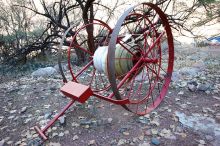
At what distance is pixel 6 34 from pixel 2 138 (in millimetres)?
6157

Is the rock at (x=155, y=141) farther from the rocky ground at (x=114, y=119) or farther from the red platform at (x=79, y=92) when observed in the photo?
the red platform at (x=79, y=92)

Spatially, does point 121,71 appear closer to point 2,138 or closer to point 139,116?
point 139,116

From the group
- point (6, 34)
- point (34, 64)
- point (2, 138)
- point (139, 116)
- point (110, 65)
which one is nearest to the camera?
point (110, 65)

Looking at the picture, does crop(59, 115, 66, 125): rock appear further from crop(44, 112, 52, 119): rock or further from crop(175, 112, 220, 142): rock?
crop(175, 112, 220, 142): rock

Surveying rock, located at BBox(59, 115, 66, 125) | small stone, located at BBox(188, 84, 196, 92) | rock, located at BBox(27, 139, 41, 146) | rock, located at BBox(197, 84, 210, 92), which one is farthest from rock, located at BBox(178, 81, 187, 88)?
rock, located at BBox(27, 139, 41, 146)

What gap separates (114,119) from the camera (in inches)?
149

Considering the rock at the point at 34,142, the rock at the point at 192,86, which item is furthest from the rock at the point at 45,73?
the rock at the point at 192,86

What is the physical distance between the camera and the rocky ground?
131 inches

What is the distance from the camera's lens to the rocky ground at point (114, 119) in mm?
3340

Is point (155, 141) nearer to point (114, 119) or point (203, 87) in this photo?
point (114, 119)

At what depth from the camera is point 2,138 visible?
138 inches

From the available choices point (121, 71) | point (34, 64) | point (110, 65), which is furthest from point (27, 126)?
point (34, 64)

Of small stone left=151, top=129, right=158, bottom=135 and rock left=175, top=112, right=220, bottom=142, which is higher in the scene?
rock left=175, top=112, right=220, bottom=142

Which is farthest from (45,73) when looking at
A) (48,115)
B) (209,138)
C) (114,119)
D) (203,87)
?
(209,138)
